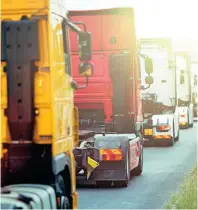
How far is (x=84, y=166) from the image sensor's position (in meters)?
14.9

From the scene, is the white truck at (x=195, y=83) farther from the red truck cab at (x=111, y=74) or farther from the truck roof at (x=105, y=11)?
the truck roof at (x=105, y=11)

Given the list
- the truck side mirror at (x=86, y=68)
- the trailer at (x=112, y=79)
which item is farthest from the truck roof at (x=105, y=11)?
the truck side mirror at (x=86, y=68)

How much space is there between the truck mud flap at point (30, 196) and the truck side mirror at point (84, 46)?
180 centimetres

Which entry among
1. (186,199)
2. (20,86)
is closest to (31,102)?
(20,86)

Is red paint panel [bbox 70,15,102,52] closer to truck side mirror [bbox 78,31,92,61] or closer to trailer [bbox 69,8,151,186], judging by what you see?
trailer [bbox 69,8,151,186]

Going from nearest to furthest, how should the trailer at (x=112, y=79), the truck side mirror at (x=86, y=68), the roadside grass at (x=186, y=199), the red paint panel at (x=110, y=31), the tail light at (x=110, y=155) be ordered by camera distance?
the truck side mirror at (x=86, y=68) → the roadside grass at (x=186, y=199) → the tail light at (x=110, y=155) → the trailer at (x=112, y=79) → the red paint panel at (x=110, y=31)

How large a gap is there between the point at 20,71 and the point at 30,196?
1.56m

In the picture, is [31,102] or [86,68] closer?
[31,102]

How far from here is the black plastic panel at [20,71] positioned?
883 centimetres

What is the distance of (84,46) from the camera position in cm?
964

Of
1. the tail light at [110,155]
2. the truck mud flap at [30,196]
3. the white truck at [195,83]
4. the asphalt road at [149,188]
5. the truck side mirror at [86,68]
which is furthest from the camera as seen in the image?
the white truck at [195,83]

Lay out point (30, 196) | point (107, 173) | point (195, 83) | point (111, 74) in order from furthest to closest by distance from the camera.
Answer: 1. point (195, 83)
2. point (111, 74)
3. point (107, 173)
4. point (30, 196)

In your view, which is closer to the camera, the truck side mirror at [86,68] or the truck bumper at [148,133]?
the truck side mirror at [86,68]

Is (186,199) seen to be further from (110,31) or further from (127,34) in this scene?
(110,31)
